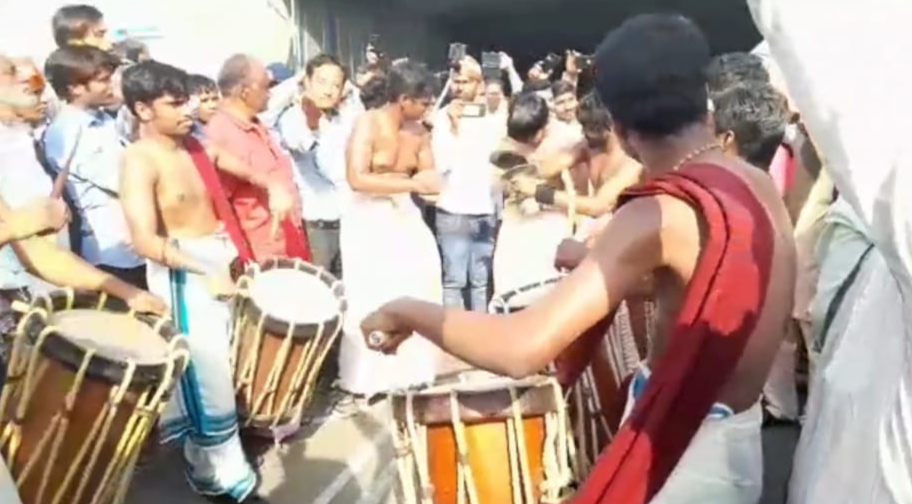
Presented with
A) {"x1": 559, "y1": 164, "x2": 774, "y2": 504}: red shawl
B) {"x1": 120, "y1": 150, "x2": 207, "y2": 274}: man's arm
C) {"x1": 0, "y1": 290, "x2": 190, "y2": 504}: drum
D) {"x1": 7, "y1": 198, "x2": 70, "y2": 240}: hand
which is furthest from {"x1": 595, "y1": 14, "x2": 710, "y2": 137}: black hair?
{"x1": 120, "y1": 150, "x2": 207, "y2": 274}: man's arm

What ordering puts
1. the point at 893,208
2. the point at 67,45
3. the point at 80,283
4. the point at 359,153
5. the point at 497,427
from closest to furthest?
the point at 893,208 < the point at 497,427 < the point at 80,283 < the point at 67,45 < the point at 359,153

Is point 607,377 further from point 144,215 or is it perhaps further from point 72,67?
point 72,67

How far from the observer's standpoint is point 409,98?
5938 mm

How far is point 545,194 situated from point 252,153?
126cm

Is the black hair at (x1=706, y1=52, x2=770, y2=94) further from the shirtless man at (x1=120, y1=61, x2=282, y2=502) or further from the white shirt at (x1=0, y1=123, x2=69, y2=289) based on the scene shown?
the white shirt at (x1=0, y1=123, x2=69, y2=289)

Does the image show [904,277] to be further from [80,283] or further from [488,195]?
[488,195]

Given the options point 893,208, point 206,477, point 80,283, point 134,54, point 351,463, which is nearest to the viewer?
point 893,208

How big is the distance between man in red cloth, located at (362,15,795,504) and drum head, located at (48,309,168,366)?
4.10ft

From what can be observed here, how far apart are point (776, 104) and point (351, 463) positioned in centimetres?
220

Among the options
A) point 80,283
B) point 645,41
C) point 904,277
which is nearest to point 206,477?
point 80,283

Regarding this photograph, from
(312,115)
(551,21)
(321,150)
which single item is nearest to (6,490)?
(321,150)

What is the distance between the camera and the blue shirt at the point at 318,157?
695 centimetres

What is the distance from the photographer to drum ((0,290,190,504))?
3154 mm

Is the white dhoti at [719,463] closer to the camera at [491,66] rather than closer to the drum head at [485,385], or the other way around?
the drum head at [485,385]
